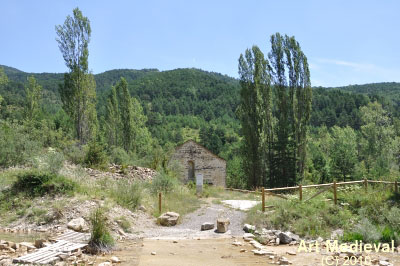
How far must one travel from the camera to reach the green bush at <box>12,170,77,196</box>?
12.2 meters

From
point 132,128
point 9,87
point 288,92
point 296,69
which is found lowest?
point 132,128

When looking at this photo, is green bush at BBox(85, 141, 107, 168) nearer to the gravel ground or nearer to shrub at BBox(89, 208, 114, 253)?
the gravel ground

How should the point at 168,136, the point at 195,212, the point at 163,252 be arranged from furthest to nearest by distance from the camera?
the point at 168,136 → the point at 195,212 → the point at 163,252

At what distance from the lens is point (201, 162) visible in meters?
27.7

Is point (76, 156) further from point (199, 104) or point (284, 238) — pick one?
point (199, 104)

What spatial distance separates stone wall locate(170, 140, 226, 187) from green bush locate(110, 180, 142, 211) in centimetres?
1400

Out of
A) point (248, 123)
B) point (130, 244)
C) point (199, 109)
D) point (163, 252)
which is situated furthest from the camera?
point (199, 109)

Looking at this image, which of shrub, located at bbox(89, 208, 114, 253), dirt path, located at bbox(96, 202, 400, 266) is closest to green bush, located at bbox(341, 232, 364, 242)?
dirt path, located at bbox(96, 202, 400, 266)

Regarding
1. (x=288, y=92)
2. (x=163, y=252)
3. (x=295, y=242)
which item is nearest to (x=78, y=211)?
(x=163, y=252)

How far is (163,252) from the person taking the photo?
25.7 ft

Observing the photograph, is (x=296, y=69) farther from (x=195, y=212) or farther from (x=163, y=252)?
(x=163, y=252)

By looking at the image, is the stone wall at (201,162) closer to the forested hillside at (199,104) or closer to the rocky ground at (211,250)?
the rocky ground at (211,250)

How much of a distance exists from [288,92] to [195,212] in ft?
56.8

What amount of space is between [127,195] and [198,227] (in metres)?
3.32
